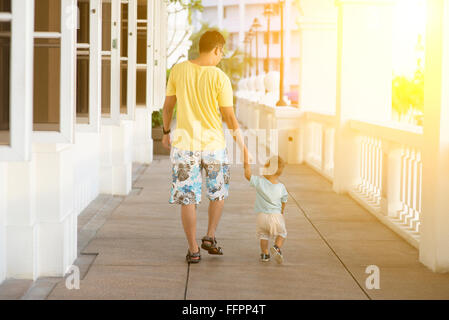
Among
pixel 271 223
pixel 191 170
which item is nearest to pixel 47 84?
pixel 191 170

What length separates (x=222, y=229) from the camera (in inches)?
291

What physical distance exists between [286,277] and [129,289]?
1143mm

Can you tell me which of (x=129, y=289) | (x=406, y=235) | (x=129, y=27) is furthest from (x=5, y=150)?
(x=129, y=27)

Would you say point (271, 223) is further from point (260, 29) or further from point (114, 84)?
point (260, 29)

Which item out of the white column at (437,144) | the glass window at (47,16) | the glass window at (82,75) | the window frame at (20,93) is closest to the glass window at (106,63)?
the glass window at (82,75)

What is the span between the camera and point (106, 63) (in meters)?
9.05

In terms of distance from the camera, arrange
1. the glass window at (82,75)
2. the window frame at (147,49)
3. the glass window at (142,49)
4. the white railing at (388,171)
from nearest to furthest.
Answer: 1. the white railing at (388,171)
2. the glass window at (82,75)
3. the window frame at (147,49)
4. the glass window at (142,49)

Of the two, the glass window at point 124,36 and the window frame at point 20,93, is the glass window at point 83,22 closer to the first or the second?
the glass window at point 124,36

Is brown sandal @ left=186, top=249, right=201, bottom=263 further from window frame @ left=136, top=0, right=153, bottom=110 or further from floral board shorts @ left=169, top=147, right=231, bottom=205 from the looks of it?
window frame @ left=136, top=0, right=153, bottom=110

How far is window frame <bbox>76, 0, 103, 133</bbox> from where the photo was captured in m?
6.74

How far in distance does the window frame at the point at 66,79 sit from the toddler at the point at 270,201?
4.63 feet

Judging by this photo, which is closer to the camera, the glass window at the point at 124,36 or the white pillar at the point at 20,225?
the white pillar at the point at 20,225

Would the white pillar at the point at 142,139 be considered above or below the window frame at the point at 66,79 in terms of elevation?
below

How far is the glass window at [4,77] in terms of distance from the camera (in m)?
4.61
